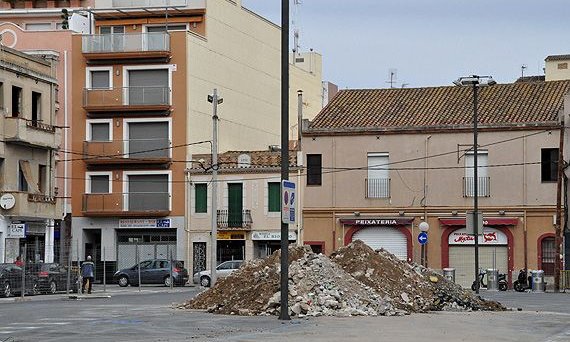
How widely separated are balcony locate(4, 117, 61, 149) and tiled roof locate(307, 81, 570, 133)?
1467 cm

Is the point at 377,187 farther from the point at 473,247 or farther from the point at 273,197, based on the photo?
the point at 273,197

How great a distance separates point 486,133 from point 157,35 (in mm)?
20698

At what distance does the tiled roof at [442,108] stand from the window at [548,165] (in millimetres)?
1539

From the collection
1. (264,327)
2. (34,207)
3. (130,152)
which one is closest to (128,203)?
(130,152)

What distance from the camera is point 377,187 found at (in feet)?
227

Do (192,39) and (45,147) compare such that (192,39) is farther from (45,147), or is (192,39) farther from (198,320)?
(198,320)

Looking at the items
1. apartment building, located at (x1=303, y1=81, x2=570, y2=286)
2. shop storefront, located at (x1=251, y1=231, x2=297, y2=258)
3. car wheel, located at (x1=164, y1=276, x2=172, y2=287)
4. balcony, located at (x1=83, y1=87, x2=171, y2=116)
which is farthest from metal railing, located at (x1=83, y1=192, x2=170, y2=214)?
apartment building, located at (x1=303, y1=81, x2=570, y2=286)

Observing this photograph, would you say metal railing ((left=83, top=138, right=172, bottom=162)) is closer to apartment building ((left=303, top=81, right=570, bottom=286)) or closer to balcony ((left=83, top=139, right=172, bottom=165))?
balcony ((left=83, top=139, right=172, bottom=165))

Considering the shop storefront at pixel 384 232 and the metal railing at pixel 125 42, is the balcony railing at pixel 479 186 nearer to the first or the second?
the shop storefront at pixel 384 232

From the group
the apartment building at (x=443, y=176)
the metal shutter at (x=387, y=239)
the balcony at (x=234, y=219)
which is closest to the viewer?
the apartment building at (x=443, y=176)

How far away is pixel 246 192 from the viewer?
73.0 metres

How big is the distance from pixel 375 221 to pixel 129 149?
1620 centimetres

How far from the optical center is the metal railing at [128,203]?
7462 cm

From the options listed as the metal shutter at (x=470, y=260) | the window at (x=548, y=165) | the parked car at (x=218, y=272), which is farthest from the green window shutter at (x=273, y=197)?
the window at (x=548, y=165)
